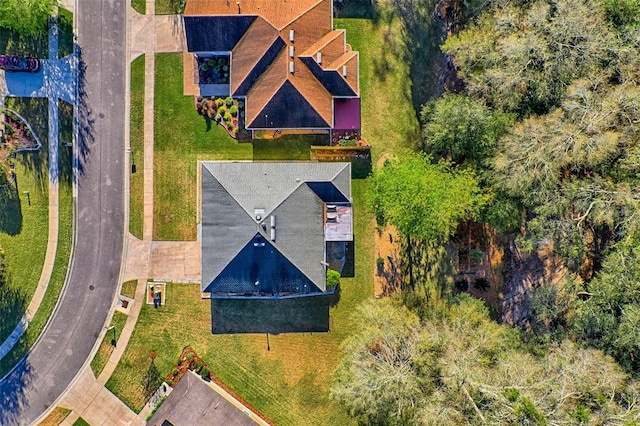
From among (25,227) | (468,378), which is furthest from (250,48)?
(468,378)

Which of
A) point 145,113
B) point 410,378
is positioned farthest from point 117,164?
point 410,378

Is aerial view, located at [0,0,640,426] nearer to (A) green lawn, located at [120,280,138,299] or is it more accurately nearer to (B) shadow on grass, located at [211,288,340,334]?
(B) shadow on grass, located at [211,288,340,334]

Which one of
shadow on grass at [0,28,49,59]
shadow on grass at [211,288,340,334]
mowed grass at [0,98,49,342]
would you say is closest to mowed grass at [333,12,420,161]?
shadow on grass at [211,288,340,334]

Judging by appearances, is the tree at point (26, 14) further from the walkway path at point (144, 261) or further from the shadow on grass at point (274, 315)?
the shadow on grass at point (274, 315)

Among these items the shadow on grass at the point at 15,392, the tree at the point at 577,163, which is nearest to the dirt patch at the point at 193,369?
the shadow on grass at the point at 15,392

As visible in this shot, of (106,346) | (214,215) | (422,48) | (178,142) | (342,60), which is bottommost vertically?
(106,346)

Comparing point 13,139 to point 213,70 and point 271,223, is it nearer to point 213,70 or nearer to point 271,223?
point 213,70

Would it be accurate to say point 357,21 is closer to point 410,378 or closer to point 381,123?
point 381,123
